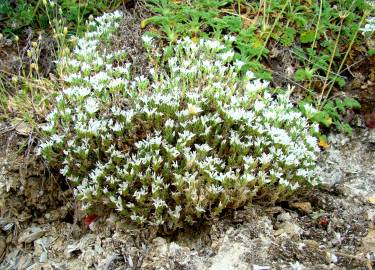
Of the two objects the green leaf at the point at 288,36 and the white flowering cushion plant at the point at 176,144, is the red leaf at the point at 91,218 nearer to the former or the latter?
the white flowering cushion plant at the point at 176,144

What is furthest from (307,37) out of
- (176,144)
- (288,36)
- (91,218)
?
(91,218)

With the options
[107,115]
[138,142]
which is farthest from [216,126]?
[107,115]

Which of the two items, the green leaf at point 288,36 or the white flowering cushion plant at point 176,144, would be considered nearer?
Answer: the white flowering cushion plant at point 176,144

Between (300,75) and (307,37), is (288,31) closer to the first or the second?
(307,37)

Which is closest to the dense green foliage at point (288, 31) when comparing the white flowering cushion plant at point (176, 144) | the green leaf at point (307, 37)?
the green leaf at point (307, 37)

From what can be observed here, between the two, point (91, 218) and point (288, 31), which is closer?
point (91, 218)

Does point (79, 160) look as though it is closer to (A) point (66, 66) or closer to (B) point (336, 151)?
(A) point (66, 66)
